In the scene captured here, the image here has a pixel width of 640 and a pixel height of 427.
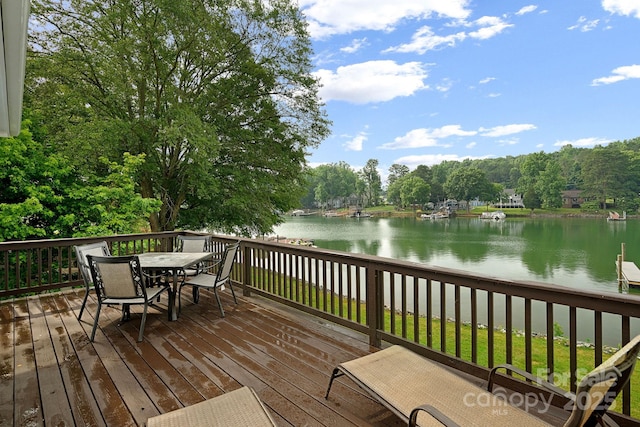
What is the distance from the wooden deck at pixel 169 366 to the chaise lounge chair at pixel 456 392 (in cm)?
26

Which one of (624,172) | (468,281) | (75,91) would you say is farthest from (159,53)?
(624,172)

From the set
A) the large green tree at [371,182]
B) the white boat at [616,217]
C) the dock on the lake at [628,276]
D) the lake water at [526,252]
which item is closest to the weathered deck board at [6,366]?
the lake water at [526,252]

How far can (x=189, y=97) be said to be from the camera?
10578mm

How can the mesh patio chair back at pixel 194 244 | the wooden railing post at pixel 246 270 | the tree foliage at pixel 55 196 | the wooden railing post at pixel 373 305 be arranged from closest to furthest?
the wooden railing post at pixel 373 305 < the wooden railing post at pixel 246 270 < the mesh patio chair back at pixel 194 244 < the tree foliage at pixel 55 196

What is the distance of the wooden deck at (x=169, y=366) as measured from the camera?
2.10 meters

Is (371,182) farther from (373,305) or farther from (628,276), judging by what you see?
(373,305)

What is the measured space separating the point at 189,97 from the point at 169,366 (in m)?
9.69

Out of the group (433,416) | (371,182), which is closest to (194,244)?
(433,416)

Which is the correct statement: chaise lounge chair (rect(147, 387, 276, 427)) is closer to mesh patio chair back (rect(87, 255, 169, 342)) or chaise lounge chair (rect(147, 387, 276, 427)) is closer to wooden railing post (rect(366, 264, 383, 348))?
wooden railing post (rect(366, 264, 383, 348))

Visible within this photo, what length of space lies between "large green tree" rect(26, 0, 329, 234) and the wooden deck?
627 cm

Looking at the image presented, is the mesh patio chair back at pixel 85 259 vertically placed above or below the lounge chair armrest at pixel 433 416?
above

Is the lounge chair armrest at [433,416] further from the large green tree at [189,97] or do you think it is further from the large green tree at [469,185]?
the large green tree at [469,185]

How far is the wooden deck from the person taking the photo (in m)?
2.10

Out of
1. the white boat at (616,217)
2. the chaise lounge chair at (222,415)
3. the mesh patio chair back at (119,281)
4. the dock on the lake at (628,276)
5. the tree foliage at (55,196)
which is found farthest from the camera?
the white boat at (616,217)
